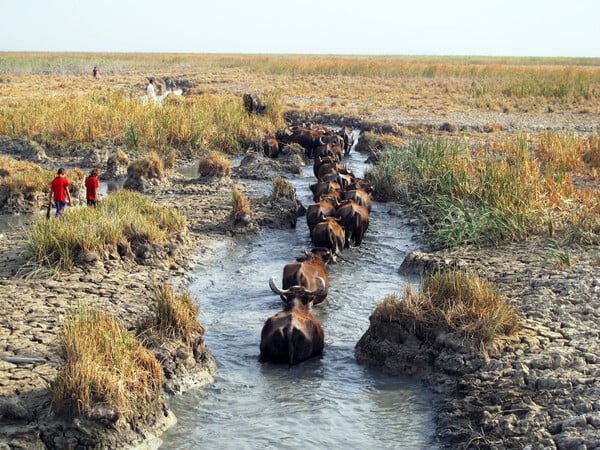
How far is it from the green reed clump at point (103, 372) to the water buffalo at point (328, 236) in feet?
18.7

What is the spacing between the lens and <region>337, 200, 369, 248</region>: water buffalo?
43.6ft

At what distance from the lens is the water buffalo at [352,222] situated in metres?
13.3

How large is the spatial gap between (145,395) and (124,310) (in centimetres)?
290

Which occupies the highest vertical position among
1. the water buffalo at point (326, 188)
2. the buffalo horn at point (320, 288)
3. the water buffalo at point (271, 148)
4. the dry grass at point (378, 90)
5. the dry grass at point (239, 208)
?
the dry grass at point (378, 90)

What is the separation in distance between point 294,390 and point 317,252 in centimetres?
389

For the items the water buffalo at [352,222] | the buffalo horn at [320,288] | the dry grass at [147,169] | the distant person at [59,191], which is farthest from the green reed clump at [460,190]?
the distant person at [59,191]

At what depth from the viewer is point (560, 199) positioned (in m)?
13.2

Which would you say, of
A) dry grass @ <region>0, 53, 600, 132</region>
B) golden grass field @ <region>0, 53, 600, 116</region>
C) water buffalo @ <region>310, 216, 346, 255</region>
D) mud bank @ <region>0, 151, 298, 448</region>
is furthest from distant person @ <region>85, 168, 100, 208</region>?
golden grass field @ <region>0, 53, 600, 116</region>

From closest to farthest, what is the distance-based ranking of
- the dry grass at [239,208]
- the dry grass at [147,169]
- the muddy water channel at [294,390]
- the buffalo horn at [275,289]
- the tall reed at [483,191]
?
the muddy water channel at [294,390] < the buffalo horn at [275,289] < the tall reed at [483,191] < the dry grass at [239,208] < the dry grass at [147,169]

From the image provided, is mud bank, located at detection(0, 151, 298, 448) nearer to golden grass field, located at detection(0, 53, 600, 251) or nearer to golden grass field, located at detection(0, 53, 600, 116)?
golden grass field, located at detection(0, 53, 600, 251)

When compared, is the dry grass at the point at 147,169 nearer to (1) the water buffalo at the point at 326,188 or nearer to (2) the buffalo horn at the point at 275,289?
(1) the water buffalo at the point at 326,188

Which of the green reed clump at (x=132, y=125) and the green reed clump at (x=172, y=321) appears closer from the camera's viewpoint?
the green reed clump at (x=172, y=321)

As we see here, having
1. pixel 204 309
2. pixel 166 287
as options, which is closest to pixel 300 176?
pixel 204 309

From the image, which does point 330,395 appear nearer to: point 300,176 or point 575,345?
point 575,345
